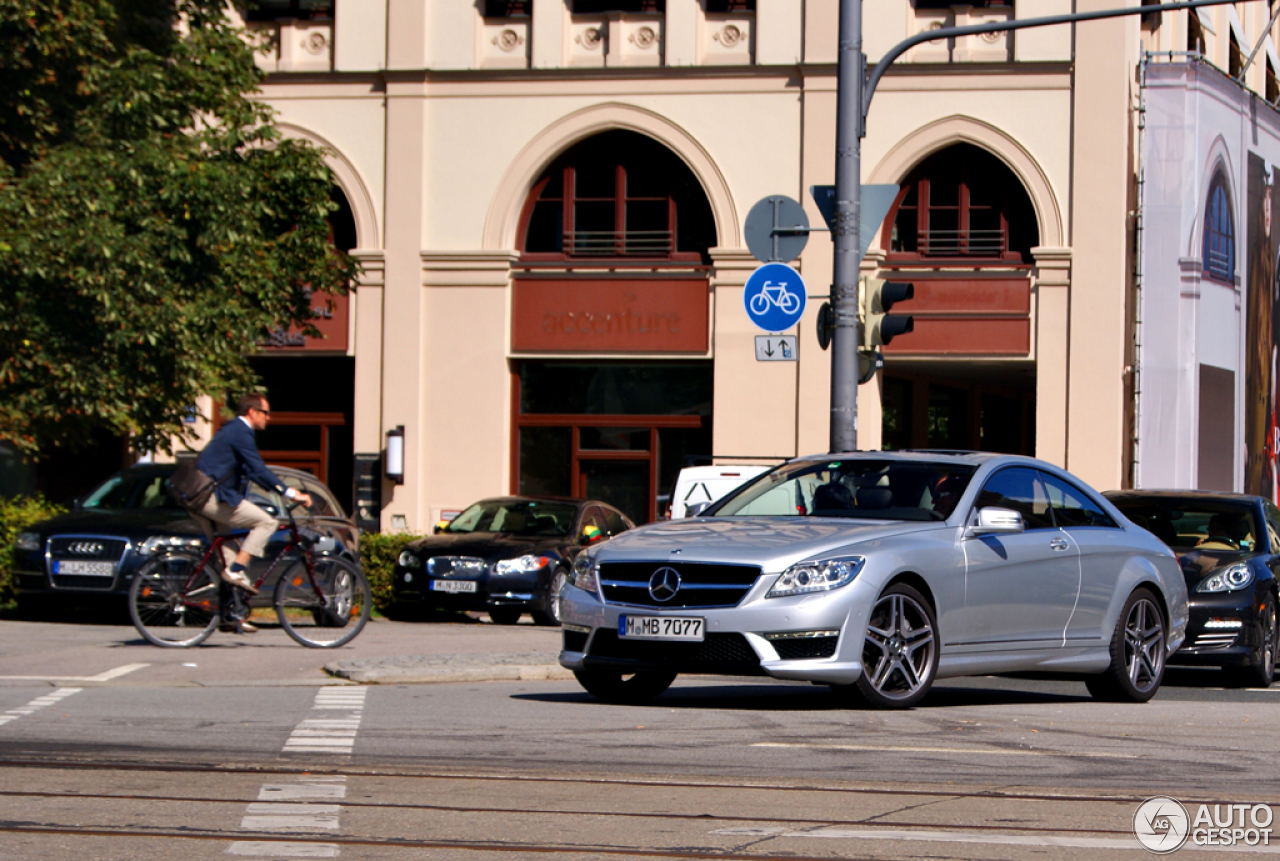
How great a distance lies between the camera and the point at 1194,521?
14219 millimetres

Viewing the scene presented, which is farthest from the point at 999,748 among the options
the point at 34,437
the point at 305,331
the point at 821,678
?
the point at 305,331

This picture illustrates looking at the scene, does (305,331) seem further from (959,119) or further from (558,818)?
(558,818)

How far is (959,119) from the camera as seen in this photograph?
27328mm

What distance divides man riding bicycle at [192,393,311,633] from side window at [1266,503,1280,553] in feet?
24.8

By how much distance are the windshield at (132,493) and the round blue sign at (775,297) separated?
6.15m

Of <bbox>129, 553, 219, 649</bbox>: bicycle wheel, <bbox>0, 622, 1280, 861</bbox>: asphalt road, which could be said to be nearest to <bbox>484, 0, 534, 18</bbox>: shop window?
<bbox>129, 553, 219, 649</bbox>: bicycle wheel

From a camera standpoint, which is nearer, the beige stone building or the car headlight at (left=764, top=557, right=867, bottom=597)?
the car headlight at (left=764, top=557, right=867, bottom=597)

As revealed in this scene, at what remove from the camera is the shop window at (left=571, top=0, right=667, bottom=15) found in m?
28.7

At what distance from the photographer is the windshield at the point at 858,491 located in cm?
991

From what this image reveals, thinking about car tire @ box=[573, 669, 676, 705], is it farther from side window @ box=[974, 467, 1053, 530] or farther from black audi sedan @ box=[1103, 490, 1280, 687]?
black audi sedan @ box=[1103, 490, 1280, 687]

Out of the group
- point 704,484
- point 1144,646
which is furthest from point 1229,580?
point 704,484

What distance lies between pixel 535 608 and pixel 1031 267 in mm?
11586

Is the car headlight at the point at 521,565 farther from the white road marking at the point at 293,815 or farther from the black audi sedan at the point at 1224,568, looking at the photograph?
the white road marking at the point at 293,815

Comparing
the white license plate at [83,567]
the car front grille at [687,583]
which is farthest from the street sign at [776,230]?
the car front grille at [687,583]
